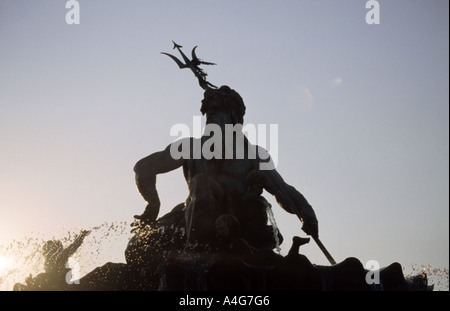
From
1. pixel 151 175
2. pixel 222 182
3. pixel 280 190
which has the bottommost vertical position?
pixel 280 190

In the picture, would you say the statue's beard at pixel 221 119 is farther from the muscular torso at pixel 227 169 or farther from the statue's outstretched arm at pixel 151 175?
the statue's outstretched arm at pixel 151 175

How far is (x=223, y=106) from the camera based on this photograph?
7.18m

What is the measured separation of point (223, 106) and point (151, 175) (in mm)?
1646

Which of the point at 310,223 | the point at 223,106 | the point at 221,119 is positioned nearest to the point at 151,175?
the point at 221,119

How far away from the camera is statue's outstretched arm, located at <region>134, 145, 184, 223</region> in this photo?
252 inches

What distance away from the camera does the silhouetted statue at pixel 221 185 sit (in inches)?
232

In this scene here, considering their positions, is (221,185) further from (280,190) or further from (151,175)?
(151,175)

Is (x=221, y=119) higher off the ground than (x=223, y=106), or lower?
lower

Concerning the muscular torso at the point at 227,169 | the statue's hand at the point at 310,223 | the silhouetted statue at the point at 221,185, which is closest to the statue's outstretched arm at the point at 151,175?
the silhouetted statue at the point at 221,185

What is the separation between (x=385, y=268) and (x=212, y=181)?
244cm
